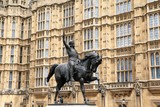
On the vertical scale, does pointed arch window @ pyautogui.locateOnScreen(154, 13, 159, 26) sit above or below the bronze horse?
above

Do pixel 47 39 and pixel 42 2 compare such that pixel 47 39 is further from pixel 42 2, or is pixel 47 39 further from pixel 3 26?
pixel 3 26

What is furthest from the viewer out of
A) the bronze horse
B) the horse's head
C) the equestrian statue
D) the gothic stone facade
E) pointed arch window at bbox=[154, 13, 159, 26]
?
the gothic stone facade

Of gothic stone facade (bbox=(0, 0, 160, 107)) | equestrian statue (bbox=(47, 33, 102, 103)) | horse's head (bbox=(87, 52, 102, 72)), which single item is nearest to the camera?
horse's head (bbox=(87, 52, 102, 72))

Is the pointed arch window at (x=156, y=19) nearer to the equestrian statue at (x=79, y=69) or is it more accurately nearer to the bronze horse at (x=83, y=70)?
the equestrian statue at (x=79, y=69)

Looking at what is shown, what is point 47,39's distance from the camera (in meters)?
39.2

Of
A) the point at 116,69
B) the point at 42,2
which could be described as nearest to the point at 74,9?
the point at 42,2

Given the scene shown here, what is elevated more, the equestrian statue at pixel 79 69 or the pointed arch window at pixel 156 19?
the pointed arch window at pixel 156 19

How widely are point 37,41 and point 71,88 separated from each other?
1039 centimetres

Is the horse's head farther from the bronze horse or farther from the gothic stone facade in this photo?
the gothic stone facade

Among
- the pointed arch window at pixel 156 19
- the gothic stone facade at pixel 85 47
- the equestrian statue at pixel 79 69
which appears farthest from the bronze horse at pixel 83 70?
the pointed arch window at pixel 156 19

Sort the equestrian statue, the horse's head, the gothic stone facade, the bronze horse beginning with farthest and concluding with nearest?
the gothic stone facade
the equestrian statue
the bronze horse
the horse's head

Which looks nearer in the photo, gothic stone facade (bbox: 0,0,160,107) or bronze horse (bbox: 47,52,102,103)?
bronze horse (bbox: 47,52,102,103)

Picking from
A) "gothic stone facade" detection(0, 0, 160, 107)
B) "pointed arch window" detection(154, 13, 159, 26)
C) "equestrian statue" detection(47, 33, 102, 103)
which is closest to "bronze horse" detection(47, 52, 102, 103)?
"equestrian statue" detection(47, 33, 102, 103)

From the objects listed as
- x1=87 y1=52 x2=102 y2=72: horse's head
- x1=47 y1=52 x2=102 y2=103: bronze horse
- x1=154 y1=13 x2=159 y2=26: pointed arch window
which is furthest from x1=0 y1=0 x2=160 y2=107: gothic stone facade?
x1=87 y1=52 x2=102 y2=72: horse's head
